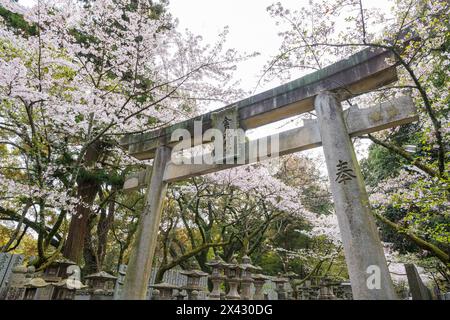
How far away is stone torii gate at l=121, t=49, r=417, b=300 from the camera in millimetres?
3098

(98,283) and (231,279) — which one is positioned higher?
(231,279)

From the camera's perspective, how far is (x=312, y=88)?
429cm

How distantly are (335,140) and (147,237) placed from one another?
3.73 metres

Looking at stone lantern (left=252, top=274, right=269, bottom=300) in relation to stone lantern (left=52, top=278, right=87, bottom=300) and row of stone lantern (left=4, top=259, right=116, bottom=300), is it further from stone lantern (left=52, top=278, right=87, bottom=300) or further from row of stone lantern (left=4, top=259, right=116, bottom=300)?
stone lantern (left=52, top=278, right=87, bottom=300)

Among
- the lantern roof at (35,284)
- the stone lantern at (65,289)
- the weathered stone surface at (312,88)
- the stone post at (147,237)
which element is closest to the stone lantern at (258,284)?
the stone post at (147,237)

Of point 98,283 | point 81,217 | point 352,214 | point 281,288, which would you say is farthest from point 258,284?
point 81,217

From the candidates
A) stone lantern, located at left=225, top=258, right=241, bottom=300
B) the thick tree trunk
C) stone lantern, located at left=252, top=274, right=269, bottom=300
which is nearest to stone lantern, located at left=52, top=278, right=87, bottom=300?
stone lantern, located at left=225, top=258, right=241, bottom=300

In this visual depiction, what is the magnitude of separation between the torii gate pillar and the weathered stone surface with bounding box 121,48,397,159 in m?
0.32

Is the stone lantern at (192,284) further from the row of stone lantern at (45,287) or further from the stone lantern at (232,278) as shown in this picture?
the row of stone lantern at (45,287)

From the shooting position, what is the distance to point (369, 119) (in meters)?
3.75

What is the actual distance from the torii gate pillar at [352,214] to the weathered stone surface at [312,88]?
1.04ft

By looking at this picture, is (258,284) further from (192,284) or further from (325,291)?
(325,291)

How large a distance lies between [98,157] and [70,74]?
331cm

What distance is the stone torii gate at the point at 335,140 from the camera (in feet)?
10.2
